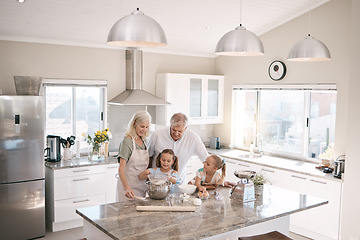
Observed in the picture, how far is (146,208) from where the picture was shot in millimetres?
2850

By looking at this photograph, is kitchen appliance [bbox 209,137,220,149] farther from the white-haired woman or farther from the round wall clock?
the white-haired woman

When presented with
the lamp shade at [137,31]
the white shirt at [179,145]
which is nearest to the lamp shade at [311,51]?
the white shirt at [179,145]

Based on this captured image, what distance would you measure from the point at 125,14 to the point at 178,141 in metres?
1.74

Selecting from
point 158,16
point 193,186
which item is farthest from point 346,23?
point 193,186

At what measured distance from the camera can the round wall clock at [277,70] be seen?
559cm

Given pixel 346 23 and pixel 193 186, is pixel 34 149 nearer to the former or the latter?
pixel 193 186

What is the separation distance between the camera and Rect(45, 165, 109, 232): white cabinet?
4883 millimetres

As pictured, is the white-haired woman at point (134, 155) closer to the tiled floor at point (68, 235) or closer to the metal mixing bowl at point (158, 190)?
the metal mixing bowl at point (158, 190)

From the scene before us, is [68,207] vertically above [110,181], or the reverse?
[110,181]

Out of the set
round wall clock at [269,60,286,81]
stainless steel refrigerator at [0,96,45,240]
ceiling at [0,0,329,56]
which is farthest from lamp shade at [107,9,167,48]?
round wall clock at [269,60,286,81]

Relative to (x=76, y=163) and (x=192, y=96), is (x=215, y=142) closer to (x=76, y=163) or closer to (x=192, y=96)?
(x=192, y=96)

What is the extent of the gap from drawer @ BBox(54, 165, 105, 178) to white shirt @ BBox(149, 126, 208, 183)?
1602 millimetres

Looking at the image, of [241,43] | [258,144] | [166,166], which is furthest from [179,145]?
[258,144]

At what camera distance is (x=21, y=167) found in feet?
14.9
